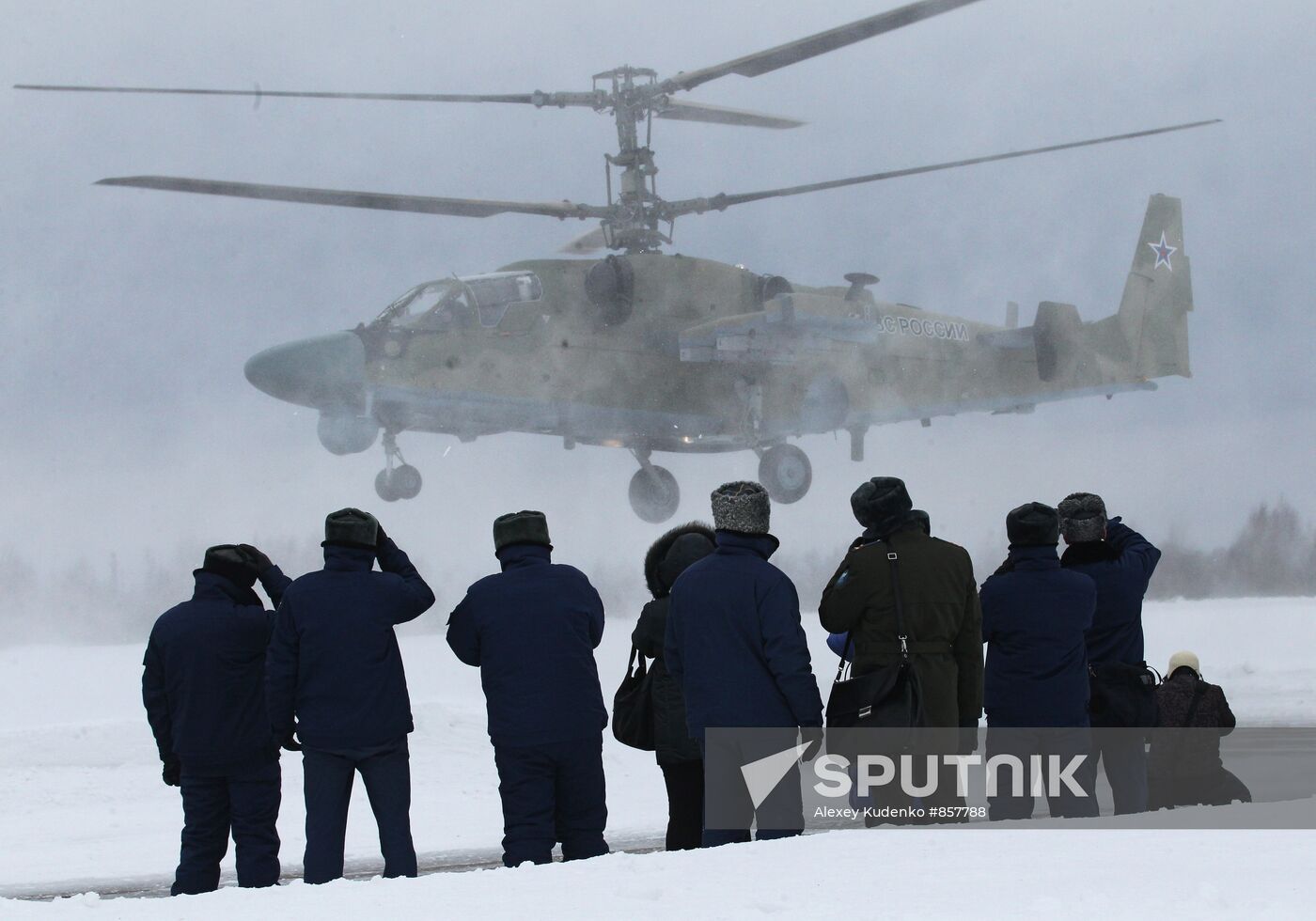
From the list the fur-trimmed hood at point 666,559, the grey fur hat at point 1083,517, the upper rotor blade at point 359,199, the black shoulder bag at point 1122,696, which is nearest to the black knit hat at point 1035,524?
the grey fur hat at point 1083,517

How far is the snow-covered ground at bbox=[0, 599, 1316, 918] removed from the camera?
4.10 m

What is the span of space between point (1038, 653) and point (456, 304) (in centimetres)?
1105

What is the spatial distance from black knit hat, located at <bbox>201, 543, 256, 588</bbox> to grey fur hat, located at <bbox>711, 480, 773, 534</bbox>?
6.55 feet

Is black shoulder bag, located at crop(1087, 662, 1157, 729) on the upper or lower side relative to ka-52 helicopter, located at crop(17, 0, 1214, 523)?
lower

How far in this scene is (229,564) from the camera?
5.84m

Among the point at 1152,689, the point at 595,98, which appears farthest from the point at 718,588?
the point at 595,98

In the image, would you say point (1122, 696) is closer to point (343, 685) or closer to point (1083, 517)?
point (1083, 517)

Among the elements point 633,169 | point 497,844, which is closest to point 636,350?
point 633,169

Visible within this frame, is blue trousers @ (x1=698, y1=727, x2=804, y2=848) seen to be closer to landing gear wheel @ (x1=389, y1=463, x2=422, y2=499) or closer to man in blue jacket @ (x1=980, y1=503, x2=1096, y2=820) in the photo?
man in blue jacket @ (x1=980, y1=503, x2=1096, y2=820)

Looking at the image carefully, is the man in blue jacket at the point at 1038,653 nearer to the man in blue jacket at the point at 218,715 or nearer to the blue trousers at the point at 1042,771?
the blue trousers at the point at 1042,771

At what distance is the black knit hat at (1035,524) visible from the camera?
5.58 meters

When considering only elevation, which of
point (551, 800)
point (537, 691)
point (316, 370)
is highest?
point (316, 370)

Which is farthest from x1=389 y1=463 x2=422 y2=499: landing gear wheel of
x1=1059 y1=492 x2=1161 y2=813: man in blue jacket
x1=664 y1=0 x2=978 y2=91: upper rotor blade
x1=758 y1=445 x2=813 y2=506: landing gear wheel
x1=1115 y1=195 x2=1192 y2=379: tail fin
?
x1=1059 y1=492 x2=1161 y2=813: man in blue jacket

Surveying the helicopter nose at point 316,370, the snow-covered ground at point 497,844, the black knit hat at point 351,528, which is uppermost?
the helicopter nose at point 316,370
